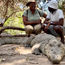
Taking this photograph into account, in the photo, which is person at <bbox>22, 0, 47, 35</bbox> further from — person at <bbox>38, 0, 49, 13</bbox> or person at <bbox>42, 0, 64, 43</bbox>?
person at <bbox>38, 0, 49, 13</bbox>

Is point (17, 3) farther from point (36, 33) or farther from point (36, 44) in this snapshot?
point (36, 44)

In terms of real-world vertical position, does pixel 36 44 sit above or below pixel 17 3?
below

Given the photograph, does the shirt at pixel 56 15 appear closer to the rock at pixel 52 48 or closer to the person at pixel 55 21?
the person at pixel 55 21

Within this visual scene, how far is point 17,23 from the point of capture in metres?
9.62

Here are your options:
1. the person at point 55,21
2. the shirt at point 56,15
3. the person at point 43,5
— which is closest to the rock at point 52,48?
the person at point 55,21

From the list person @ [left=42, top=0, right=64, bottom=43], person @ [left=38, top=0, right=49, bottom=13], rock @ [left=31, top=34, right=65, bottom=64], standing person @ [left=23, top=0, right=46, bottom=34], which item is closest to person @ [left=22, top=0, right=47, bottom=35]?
standing person @ [left=23, top=0, right=46, bottom=34]

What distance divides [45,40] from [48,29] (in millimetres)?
694

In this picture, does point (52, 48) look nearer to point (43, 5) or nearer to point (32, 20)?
point (32, 20)

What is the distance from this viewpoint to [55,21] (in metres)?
5.07

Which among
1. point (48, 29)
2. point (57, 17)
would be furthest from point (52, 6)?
point (48, 29)

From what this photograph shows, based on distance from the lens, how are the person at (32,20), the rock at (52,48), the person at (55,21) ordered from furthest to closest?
the person at (32,20) → the person at (55,21) → the rock at (52,48)

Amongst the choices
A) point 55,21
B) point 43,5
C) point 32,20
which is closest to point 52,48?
point 55,21

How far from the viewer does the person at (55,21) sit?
16.3ft

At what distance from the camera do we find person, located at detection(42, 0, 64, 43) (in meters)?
4.97
